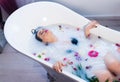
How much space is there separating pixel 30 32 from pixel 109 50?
0.63 m

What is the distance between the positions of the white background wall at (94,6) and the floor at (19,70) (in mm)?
483

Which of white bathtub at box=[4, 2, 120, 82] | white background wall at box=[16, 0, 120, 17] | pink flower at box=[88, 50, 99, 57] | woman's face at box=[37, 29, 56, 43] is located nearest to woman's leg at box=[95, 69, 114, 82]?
pink flower at box=[88, 50, 99, 57]

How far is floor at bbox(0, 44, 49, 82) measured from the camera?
178cm

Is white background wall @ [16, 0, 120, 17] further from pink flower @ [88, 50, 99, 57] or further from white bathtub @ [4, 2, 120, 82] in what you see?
pink flower @ [88, 50, 99, 57]

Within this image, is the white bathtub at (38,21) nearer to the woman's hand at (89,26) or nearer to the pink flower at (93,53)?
the woman's hand at (89,26)

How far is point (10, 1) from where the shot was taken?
189cm

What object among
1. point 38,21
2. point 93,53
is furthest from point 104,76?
point 38,21

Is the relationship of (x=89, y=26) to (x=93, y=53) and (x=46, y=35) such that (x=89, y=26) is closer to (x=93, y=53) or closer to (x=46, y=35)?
(x=93, y=53)

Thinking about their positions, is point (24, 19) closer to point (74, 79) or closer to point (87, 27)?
point (87, 27)

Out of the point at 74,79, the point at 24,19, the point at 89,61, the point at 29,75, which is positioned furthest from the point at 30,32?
the point at 74,79

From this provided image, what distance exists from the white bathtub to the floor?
0.59 feet

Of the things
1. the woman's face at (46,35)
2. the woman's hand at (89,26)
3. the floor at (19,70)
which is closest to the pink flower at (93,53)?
the woman's hand at (89,26)

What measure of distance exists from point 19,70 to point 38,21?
0.45 m

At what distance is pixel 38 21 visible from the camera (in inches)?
70.2
